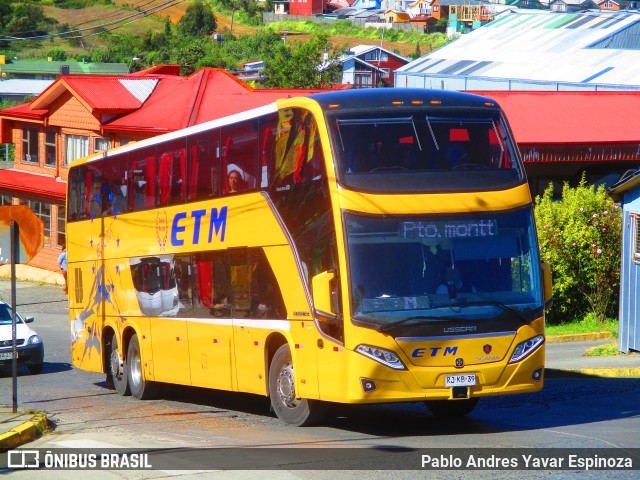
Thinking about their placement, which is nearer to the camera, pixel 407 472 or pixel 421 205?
pixel 407 472

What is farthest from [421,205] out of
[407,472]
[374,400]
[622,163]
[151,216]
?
[622,163]

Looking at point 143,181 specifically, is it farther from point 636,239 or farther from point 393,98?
point 636,239

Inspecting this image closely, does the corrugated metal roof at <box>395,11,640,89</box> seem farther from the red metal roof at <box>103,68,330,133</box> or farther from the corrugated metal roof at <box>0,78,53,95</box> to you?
the corrugated metal roof at <box>0,78,53,95</box>

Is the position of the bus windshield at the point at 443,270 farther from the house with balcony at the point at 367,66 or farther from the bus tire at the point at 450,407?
the house with balcony at the point at 367,66

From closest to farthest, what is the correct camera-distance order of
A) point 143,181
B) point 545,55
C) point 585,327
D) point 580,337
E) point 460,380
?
point 460,380 < point 143,181 < point 580,337 < point 585,327 < point 545,55

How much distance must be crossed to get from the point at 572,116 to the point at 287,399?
68.9ft

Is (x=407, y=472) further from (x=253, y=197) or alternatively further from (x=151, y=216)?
(x=151, y=216)

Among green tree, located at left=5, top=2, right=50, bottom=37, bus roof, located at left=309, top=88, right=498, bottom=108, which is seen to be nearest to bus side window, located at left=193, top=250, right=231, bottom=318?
bus roof, located at left=309, top=88, right=498, bottom=108

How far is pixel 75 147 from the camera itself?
42219mm

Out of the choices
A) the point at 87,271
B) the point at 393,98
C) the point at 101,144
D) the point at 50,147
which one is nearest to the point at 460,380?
the point at 393,98

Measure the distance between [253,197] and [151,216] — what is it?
4128mm

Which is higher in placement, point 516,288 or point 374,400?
point 516,288

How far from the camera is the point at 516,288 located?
1238 cm

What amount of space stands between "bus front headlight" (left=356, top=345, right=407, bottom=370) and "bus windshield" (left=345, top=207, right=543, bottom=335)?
10.3 inches
